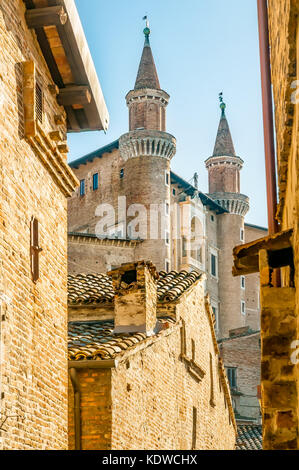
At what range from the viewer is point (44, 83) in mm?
11336

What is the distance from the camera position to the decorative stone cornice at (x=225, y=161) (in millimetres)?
70625

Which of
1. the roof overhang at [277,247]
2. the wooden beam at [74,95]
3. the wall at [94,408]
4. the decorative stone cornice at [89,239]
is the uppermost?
the decorative stone cornice at [89,239]

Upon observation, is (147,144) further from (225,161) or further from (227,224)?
(225,161)

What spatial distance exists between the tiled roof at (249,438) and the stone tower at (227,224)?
105 ft

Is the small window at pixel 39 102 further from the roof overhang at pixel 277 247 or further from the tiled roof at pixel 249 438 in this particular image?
the tiled roof at pixel 249 438

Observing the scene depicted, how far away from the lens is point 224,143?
236ft

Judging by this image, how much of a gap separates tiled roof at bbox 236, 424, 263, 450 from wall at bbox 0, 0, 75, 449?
54.8 feet

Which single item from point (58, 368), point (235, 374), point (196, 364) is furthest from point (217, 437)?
point (235, 374)

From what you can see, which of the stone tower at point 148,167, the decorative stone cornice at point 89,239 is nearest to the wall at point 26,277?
the decorative stone cornice at point 89,239

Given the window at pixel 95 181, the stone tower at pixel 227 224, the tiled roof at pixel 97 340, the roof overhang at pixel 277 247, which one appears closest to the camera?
the roof overhang at pixel 277 247

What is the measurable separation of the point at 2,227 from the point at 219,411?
45.0ft

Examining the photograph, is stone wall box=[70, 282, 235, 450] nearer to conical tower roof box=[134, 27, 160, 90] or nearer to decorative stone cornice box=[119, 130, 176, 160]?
decorative stone cornice box=[119, 130, 176, 160]

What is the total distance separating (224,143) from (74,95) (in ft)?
199

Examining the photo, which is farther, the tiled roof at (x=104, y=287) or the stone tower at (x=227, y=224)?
the stone tower at (x=227, y=224)
